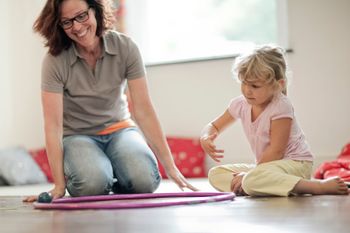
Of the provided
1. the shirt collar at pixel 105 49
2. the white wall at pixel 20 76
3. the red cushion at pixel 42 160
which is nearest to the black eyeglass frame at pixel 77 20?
the shirt collar at pixel 105 49

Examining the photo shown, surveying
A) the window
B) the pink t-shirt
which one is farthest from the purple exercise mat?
the window

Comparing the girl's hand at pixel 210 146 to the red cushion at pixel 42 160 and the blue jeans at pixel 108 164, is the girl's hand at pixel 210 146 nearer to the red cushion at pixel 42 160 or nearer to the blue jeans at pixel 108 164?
the blue jeans at pixel 108 164

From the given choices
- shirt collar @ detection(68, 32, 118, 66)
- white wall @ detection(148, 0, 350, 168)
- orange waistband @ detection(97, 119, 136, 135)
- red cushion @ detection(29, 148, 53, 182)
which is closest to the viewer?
shirt collar @ detection(68, 32, 118, 66)

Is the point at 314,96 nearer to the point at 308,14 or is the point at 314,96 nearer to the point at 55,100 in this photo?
the point at 308,14

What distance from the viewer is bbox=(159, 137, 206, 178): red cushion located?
3.89 metres

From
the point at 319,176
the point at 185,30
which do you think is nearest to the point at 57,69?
the point at 319,176

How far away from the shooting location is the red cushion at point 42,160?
4137 mm

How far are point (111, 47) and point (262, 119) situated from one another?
24.5 inches

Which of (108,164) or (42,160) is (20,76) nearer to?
(42,160)

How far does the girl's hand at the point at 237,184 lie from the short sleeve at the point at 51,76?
0.67m

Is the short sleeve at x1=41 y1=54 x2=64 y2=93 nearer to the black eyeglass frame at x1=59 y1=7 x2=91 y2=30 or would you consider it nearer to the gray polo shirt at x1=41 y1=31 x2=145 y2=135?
the gray polo shirt at x1=41 y1=31 x2=145 y2=135

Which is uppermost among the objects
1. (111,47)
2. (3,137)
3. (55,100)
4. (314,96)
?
(111,47)

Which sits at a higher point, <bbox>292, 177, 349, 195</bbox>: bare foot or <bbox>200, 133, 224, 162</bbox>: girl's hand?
<bbox>200, 133, 224, 162</bbox>: girl's hand

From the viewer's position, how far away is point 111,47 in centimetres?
239
